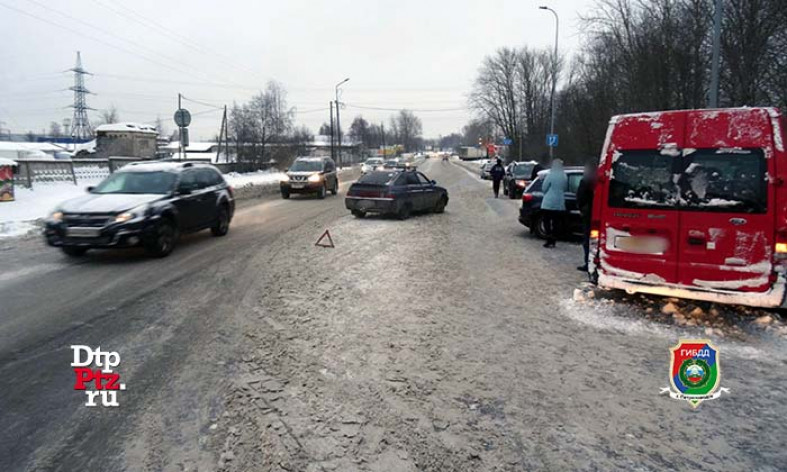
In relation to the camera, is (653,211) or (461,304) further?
(461,304)

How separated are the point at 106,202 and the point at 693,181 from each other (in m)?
9.23

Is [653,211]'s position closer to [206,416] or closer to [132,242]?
[206,416]

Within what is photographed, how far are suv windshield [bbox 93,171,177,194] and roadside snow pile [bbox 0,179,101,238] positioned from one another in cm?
387

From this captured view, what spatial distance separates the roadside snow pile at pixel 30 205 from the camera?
1218cm

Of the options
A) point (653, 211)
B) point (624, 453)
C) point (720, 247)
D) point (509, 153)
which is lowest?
point (624, 453)

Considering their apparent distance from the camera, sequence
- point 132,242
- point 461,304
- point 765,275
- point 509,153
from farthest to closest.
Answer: point 509,153 → point 132,242 → point 461,304 → point 765,275

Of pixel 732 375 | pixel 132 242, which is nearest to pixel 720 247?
pixel 732 375

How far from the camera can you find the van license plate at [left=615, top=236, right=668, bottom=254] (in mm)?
5719

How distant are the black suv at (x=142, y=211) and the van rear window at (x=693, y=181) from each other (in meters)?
7.67

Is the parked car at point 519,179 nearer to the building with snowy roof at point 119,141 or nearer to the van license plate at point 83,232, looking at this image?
the van license plate at point 83,232

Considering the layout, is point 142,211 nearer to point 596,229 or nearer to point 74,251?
point 74,251

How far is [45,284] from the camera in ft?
23.3

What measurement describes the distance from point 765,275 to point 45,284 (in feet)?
30.9

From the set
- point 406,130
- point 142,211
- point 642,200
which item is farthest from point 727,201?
point 406,130
